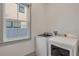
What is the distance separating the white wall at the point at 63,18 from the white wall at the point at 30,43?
0.30ft

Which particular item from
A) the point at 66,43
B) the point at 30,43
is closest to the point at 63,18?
the point at 66,43

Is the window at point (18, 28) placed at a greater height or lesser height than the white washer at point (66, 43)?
greater

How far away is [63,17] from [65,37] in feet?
0.74

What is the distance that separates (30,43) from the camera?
3.72 feet

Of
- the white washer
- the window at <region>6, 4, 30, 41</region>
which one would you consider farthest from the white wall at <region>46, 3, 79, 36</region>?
the window at <region>6, 4, 30, 41</region>

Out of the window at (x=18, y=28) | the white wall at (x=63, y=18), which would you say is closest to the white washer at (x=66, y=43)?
the white wall at (x=63, y=18)

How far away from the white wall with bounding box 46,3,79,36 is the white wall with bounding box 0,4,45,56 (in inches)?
3.5

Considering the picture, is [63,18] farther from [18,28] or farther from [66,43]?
[18,28]

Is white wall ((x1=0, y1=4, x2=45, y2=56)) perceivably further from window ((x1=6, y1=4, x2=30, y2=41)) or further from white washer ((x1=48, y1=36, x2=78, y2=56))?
white washer ((x1=48, y1=36, x2=78, y2=56))

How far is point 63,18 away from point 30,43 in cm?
47

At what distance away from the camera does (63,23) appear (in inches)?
43.8

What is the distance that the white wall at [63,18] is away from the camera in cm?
107

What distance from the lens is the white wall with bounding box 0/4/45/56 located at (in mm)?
1040

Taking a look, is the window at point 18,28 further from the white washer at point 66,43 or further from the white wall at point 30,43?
the white washer at point 66,43
